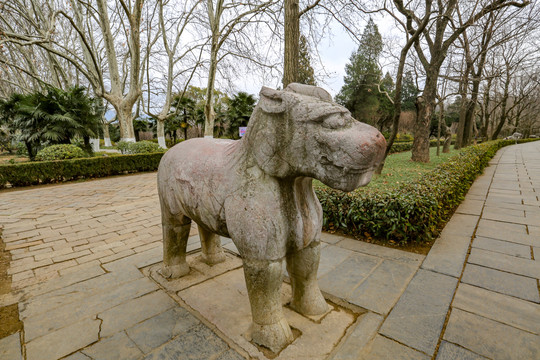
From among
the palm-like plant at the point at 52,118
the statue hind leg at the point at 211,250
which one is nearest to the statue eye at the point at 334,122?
the statue hind leg at the point at 211,250

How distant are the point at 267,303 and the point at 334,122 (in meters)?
1.17

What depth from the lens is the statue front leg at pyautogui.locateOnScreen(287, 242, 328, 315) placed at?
1.87 metres

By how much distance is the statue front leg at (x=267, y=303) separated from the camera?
5.22 ft

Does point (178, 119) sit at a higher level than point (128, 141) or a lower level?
higher

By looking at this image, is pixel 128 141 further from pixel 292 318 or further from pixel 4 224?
pixel 292 318

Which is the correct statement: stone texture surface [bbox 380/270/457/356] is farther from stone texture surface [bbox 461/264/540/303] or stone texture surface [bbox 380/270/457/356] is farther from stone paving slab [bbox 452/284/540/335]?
stone texture surface [bbox 461/264/540/303]

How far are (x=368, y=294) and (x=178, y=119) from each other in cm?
2729

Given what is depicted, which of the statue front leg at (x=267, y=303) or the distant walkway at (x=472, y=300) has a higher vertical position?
the statue front leg at (x=267, y=303)

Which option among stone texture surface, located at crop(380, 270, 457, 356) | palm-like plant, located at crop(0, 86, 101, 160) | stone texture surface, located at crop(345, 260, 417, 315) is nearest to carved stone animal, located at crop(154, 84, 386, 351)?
stone texture surface, located at crop(345, 260, 417, 315)

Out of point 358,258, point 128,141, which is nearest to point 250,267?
point 358,258

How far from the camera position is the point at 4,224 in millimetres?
4762

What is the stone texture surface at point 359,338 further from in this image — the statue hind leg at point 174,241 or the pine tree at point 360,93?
the pine tree at point 360,93

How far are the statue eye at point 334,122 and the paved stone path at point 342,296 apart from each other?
4.66 feet

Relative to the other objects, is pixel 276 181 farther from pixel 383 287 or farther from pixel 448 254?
pixel 448 254
